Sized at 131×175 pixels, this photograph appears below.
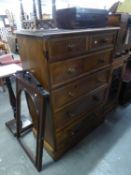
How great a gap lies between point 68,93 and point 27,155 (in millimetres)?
836

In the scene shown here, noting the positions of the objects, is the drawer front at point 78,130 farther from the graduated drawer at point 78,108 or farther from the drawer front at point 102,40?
the drawer front at point 102,40

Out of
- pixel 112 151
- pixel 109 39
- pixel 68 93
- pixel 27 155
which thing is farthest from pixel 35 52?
pixel 112 151

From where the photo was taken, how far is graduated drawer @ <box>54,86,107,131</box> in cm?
128

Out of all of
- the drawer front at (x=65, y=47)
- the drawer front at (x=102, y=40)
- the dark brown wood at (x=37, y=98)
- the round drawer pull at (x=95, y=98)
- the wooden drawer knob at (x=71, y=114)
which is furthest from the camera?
the round drawer pull at (x=95, y=98)

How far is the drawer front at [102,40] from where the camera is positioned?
1228mm

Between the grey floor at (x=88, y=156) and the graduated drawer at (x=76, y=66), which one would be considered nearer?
the graduated drawer at (x=76, y=66)

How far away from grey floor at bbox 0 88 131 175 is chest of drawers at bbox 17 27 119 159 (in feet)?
0.34

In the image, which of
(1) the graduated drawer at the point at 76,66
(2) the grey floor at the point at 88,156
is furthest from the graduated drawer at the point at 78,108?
(2) the grey floor at the point at 88,156

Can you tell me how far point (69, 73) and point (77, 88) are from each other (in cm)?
20

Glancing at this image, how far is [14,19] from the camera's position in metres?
5.72

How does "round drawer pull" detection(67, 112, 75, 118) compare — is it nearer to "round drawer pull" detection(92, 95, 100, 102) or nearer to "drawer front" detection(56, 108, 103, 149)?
"drawer front" detection(56, 108, 103, 149)

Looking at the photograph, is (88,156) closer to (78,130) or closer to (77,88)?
(78,130)

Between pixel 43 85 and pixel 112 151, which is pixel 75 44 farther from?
pixel 112 151

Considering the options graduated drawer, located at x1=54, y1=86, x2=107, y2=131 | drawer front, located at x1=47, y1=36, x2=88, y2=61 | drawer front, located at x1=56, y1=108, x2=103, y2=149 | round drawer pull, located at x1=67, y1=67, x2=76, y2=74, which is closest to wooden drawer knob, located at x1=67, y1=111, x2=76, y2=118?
graduated drawer, located at x1=54, y1=86, x2=107, y2=131
